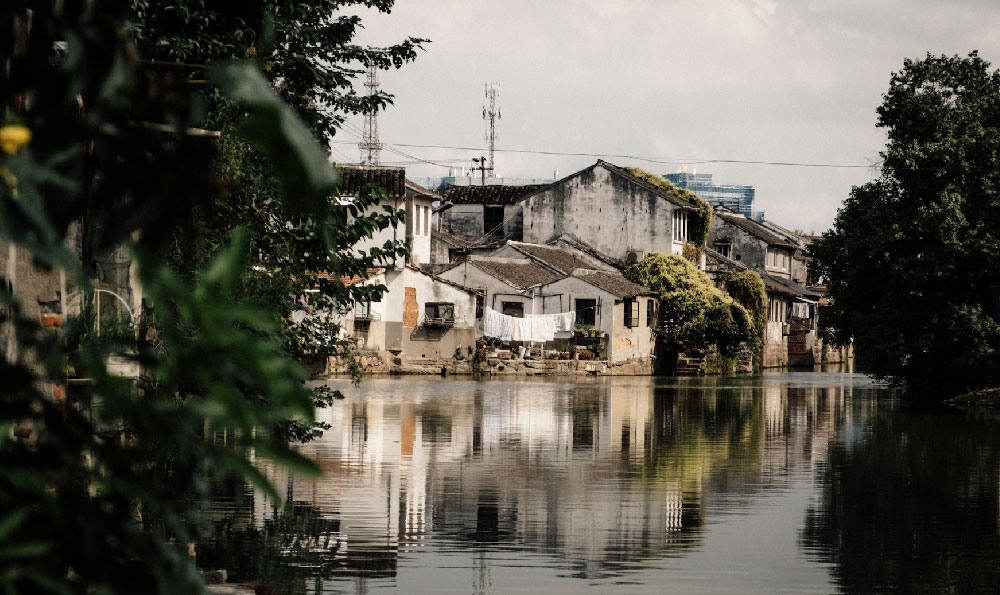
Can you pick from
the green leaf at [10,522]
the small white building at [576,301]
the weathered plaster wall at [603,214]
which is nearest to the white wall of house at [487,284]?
the small white building at [576,301]

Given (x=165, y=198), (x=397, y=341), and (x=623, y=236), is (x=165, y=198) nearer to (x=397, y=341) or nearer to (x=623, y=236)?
(x=397, y=341)

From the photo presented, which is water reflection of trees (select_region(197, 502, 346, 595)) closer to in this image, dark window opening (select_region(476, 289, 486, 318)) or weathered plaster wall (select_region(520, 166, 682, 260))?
dark window opening (select_region(476, 289, 486, 318))

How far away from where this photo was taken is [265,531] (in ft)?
43.8

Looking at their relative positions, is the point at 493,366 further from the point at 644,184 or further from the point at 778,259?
the point at 778,259

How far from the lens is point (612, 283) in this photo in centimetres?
6278

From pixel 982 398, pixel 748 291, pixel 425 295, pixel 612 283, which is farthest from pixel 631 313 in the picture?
pixel 982 398

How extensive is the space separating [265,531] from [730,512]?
19.6 ft

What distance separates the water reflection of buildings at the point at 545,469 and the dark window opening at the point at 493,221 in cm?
3332

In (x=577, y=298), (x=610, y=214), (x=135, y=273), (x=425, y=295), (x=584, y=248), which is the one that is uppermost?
(x=610, y=214)

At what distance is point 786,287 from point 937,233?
1799 inches

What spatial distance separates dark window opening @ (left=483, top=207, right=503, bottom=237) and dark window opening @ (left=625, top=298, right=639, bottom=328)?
13054mm

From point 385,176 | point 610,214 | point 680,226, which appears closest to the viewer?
point 385,176

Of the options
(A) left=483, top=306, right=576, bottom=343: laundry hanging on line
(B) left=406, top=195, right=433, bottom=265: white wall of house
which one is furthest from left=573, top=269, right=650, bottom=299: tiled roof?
(B) left=406, top=195, right=433, bottom=265: white wall of house

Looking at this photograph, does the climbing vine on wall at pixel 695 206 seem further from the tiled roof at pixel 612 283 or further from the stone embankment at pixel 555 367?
the stone embankment at pixel 555 367
